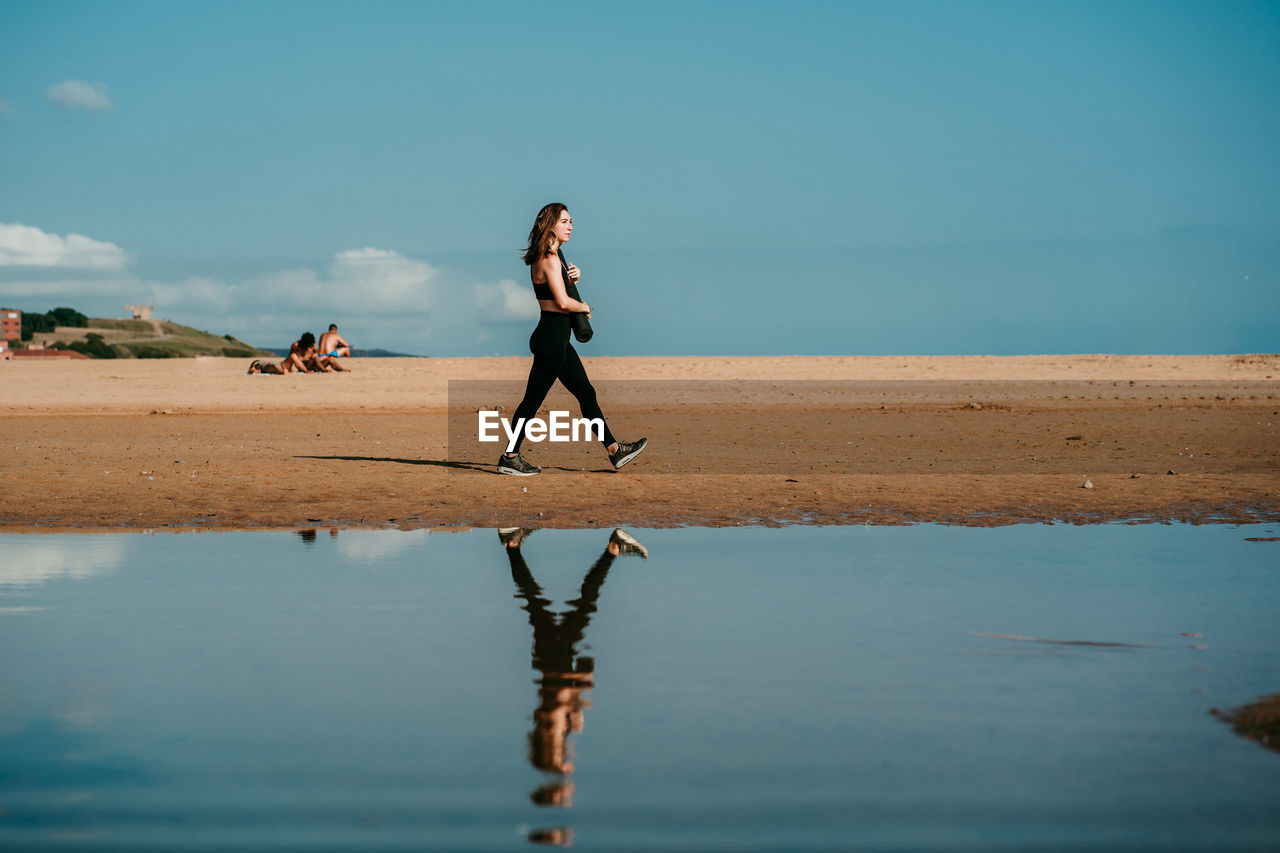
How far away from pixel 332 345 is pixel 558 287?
2303 centimetres

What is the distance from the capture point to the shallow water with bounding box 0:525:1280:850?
2.83m

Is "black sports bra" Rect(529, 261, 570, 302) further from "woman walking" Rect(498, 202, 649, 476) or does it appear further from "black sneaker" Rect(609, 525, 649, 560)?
"black sneaker" Rect(609, 525, 649, 560)

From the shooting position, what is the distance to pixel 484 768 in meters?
3.17

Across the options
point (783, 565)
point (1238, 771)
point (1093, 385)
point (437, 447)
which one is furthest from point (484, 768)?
point (1093, 385)

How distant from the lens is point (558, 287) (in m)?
10.1

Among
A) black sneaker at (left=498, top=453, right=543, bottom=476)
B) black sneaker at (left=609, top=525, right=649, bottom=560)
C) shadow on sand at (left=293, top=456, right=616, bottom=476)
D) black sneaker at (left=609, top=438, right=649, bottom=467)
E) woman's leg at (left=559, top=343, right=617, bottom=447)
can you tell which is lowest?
A: black sneaker at (left=609, top=525, right=649, bottom=560)

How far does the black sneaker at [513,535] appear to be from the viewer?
7203 millimetres

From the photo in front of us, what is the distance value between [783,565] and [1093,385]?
23.3m

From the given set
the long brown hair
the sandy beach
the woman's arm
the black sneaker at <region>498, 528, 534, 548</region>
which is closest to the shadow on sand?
the sandy beach

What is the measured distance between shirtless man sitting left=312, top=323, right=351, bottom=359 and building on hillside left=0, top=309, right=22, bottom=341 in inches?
4993

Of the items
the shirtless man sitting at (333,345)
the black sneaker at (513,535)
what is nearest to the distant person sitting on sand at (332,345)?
the shirtless man sitting at (333,345)

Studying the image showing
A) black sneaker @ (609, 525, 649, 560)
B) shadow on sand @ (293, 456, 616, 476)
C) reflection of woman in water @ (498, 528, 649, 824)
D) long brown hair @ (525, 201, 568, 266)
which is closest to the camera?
reflection of woman in water @ (498, 528, 649, 824)

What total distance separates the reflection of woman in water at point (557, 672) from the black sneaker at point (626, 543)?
11cm

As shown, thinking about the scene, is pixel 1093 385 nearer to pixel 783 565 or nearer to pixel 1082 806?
pixel 783 565
